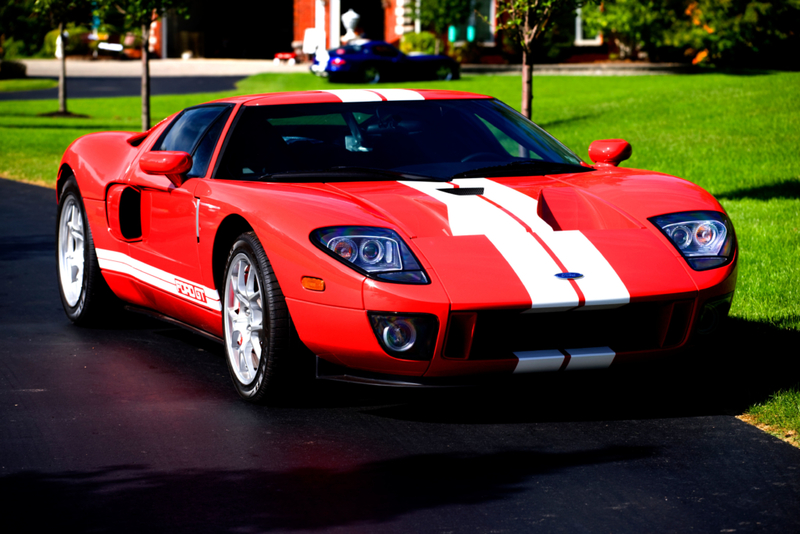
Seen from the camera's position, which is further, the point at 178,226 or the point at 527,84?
the point at 527,84

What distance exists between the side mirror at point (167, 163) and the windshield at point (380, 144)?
0.18 metres

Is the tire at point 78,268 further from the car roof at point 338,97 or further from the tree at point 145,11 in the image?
the tree at point 145,11

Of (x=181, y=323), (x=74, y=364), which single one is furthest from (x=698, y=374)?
(x=74, y=364)

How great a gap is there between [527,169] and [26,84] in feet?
124

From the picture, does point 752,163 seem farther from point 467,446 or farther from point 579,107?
point 467,446

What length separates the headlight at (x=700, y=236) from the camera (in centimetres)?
471

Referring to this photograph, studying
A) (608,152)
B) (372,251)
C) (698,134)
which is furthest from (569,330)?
(698,134)

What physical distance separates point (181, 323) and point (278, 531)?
251 cm

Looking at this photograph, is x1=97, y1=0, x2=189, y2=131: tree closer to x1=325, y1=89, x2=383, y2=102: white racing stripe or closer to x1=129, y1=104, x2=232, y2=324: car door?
x1=129, y1=104, x2=232, y2=324: car door

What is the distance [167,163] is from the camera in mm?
5426

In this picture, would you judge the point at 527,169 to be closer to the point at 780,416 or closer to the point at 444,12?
the point at 780,416

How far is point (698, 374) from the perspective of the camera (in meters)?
5.40

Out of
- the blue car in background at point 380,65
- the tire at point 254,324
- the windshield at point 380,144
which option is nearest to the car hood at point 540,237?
the windshield at point 380,144

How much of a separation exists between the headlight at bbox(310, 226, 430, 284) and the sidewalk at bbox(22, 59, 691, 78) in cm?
3032
